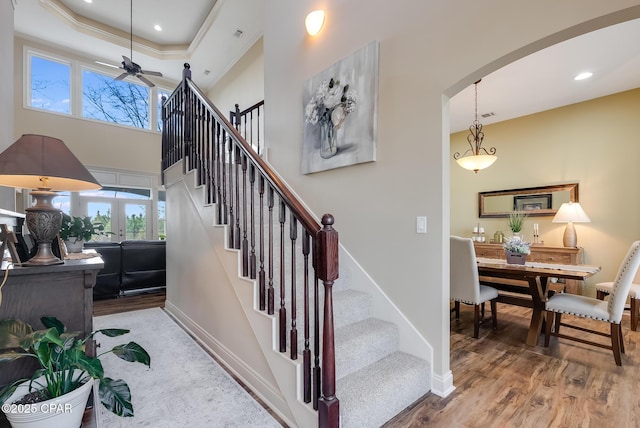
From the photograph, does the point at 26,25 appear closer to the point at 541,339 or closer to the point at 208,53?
the point at 208,53

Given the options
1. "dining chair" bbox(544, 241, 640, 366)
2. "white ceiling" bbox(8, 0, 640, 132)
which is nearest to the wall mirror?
"white ceiling" bbox(8, 0, 640, 132)

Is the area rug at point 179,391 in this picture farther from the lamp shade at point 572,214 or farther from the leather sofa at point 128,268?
the lamp shade at point 572,214

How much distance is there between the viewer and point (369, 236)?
256cm

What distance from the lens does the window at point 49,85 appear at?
22.4 feet

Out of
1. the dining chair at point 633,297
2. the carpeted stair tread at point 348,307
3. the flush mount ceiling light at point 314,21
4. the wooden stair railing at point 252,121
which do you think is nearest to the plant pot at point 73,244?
the carpeted stair tread at point 348,307

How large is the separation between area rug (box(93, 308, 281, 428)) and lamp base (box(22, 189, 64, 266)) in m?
1.00

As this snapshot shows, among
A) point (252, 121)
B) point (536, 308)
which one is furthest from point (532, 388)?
point (252, 121)

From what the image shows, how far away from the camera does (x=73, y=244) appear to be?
8.60 ft

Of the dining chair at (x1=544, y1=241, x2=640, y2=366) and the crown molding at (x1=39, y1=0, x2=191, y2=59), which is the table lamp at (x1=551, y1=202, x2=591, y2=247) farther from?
the crown molding at (x1=39, y1=0, x2=191, y2=59)

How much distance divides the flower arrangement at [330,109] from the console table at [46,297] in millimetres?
2074

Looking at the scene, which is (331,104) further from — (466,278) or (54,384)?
(54,384)

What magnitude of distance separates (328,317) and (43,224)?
1.65 m

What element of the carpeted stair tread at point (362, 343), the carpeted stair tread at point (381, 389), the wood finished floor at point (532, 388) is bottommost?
the wood finished floor at point (532, 388)

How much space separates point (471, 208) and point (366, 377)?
489 cm
